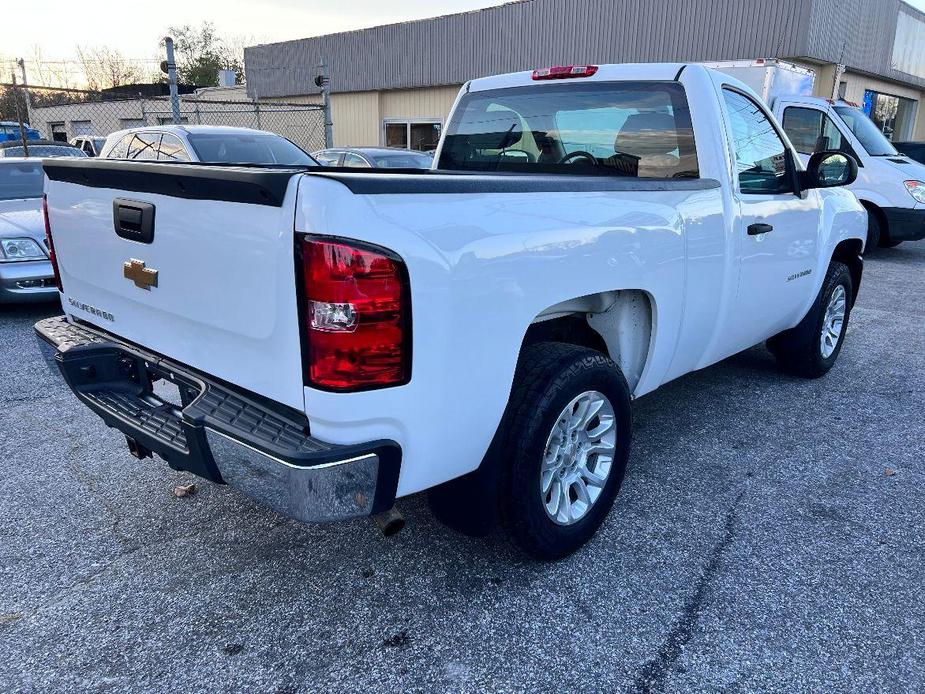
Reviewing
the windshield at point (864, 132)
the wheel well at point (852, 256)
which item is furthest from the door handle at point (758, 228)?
the windshield at point (864, 132)

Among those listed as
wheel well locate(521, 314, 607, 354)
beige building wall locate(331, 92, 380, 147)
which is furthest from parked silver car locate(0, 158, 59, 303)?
beige building wall locate(331, 92, 380, 147)

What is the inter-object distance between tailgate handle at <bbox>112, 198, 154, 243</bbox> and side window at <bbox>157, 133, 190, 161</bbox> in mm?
6247

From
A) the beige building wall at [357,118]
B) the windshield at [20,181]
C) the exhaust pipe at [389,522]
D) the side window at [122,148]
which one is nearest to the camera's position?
the exhaust pipe at [389,522]

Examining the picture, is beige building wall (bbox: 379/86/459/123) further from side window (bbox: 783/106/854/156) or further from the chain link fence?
side window (bbox: 783/106/854/156)

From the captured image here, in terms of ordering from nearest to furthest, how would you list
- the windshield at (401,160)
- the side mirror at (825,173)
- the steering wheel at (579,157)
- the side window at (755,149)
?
the side window at (755,149) < the steering wheel at (579,157) < the side mirror at (825,173) < the windshield at (401,160)

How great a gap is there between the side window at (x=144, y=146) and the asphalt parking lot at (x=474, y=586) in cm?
586

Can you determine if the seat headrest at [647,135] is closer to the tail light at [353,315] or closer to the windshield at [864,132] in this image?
the tail light at [353,315]

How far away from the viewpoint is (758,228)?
11.9 ft

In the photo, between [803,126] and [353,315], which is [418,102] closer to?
[803,126]

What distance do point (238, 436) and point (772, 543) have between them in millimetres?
2284

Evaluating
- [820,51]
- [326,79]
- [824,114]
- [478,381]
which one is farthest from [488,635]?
[820,51]

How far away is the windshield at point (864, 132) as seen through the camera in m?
10.5

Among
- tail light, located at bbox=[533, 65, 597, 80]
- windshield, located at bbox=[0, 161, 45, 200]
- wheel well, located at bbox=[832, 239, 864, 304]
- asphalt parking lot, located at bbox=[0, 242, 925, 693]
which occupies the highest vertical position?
tail light, located at bbox=[533, 65, 597, 80]

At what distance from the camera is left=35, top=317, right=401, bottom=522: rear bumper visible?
197 cm
